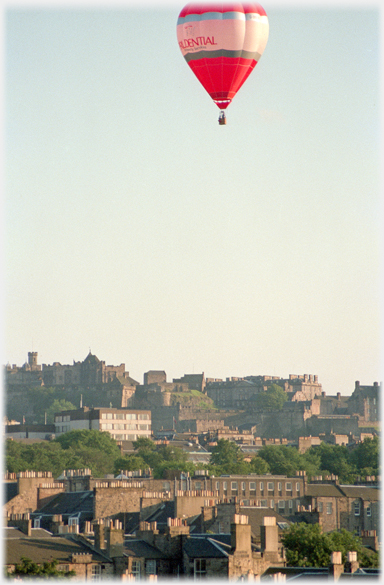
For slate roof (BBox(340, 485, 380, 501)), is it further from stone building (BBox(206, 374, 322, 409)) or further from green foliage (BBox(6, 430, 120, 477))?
stone building (BBox(206, 374, 322, 409))

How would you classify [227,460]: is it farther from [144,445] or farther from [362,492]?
[362,492]

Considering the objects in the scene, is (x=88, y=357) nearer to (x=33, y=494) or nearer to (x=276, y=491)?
(x=276, y=491)

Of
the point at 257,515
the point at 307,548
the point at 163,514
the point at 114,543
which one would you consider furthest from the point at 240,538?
the point at 257,515

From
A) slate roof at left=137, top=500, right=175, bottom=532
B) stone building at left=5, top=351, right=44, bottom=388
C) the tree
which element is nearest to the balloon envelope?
slate roof at left=137, top=500, right=175, bottom=532

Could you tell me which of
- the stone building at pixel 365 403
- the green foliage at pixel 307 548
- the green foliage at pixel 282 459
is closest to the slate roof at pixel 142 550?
the green foliage at pixel 307 548

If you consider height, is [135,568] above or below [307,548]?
below

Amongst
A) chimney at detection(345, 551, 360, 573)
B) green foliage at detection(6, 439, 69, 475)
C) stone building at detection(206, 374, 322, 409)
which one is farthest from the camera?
stone building at detection(206, 374, 322, 409)
